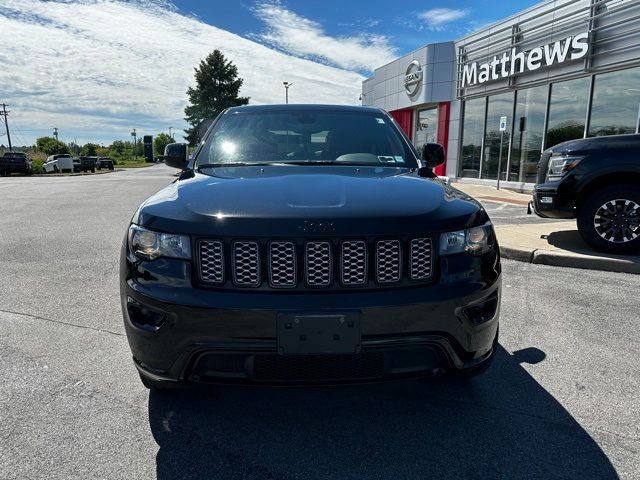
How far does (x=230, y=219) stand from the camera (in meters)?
1.92

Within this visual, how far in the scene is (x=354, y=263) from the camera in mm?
1929

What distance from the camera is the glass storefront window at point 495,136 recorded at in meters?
16.0

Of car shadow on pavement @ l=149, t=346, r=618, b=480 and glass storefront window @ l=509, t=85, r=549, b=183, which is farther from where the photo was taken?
glass storefront window @ l=509, t=85, r=549, b=183

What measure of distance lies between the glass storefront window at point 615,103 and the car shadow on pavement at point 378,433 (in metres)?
11.7

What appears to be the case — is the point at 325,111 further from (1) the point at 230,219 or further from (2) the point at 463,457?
(2) the point at 463,457

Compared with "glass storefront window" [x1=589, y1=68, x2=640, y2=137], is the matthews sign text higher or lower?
higher

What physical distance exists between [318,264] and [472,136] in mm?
17810

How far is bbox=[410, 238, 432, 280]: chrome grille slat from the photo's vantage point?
197 cm

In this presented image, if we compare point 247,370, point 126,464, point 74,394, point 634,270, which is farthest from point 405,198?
point 634,270

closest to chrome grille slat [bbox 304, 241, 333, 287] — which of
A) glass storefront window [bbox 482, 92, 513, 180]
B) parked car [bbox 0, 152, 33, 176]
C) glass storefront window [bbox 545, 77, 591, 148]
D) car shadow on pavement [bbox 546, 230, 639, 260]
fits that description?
car shadow on pavement [bbox 546, 230, 639, 260]

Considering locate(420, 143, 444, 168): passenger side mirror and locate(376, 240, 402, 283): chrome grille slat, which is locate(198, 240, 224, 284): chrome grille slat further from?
locate(420, 143, 444, 168): passenger side mirror

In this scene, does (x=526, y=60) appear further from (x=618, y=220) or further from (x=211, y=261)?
(x=211, y=261)

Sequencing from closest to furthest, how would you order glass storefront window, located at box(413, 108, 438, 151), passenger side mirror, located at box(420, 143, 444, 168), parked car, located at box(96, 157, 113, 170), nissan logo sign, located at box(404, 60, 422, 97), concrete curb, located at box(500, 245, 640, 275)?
1. passenger side mirror, located at box(420, 143, 444, 168)
2. concrete curb, located at box(500, 245, 640, 275)
3. nissan logo sign, located at box(404, 60, 422, 97)
4. glass storefront window, located at box(413, 108, 438, 151)
5. parked car, located at box(96, 157, 113, 170)

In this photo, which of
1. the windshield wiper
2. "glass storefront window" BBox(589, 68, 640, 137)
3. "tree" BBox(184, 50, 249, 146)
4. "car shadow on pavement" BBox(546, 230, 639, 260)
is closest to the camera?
the windshield wiper
